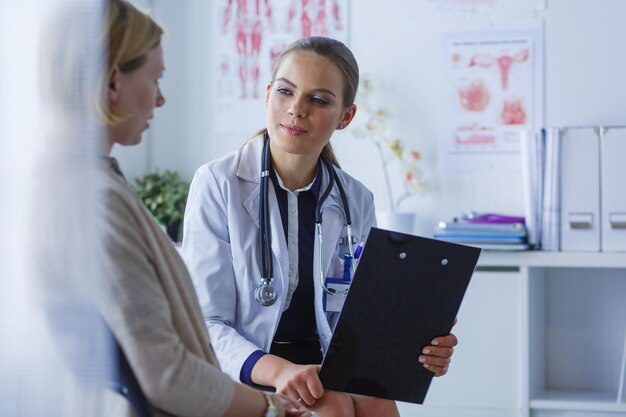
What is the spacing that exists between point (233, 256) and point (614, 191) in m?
1.45

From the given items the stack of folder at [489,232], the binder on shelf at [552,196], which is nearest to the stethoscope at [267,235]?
the stack of folder at [489,232]

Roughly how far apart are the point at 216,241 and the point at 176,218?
1.35 metres

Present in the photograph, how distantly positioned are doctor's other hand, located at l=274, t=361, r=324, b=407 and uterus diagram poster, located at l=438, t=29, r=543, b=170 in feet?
5.43

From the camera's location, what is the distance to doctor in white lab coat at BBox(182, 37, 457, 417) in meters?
1.65

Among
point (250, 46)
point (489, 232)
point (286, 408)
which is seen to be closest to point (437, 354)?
point (286, 408)

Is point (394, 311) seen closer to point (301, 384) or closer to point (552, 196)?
point (301, 384)

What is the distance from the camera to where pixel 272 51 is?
3.19m

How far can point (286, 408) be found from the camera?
116 cm

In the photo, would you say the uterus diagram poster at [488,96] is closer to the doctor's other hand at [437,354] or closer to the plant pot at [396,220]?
the plant pot at [396,220]

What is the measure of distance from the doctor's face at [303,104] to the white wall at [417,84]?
120 cm

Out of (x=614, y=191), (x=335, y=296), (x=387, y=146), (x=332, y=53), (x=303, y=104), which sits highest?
(x=332, y=53)

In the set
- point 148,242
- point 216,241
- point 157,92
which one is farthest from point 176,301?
point 216,241

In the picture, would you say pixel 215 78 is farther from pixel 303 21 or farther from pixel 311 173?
pixel 311 173

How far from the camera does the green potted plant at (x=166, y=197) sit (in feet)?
9.89
